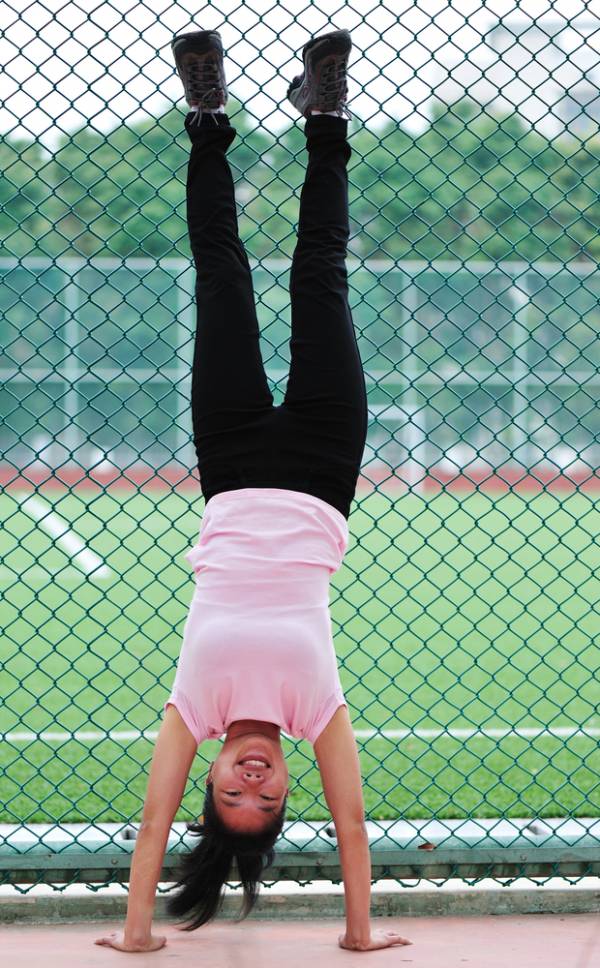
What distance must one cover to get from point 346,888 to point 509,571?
31.3 ft

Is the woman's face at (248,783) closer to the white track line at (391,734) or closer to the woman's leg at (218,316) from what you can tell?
the woman's leg at (218,316)

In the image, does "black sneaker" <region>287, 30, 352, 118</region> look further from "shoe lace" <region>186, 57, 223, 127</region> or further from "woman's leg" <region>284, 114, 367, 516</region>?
"shoe lace" <region>186, 57, 223, 127</region>

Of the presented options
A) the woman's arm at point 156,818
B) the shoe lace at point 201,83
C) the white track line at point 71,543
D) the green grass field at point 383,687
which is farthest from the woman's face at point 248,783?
the white track line at point 71,543

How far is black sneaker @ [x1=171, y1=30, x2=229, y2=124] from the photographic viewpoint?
10.9ft

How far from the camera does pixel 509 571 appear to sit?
12406mm

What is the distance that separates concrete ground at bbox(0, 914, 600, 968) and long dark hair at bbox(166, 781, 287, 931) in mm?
105

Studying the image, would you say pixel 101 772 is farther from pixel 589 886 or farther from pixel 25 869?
pixel 589 886

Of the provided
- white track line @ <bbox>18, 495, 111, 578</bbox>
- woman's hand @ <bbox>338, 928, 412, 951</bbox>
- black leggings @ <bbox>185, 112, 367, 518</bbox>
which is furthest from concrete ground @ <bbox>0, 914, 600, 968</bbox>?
white track line @ <bbox>18, 495, 111, 578</bbox>

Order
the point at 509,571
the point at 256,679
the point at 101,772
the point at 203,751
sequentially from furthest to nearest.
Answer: the point at 509,571 → the point at 203,751 → the point at 101,772 → the point at 256,679

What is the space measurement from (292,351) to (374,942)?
159 cm

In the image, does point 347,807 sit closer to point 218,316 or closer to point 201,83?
point 218,316

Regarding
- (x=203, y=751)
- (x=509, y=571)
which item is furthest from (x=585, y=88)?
(x=203, y=751)

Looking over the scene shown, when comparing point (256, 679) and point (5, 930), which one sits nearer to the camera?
point (256, 679)

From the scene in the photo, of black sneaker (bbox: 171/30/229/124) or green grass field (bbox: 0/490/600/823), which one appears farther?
green grass field (bbox: 0/490/600/823)
